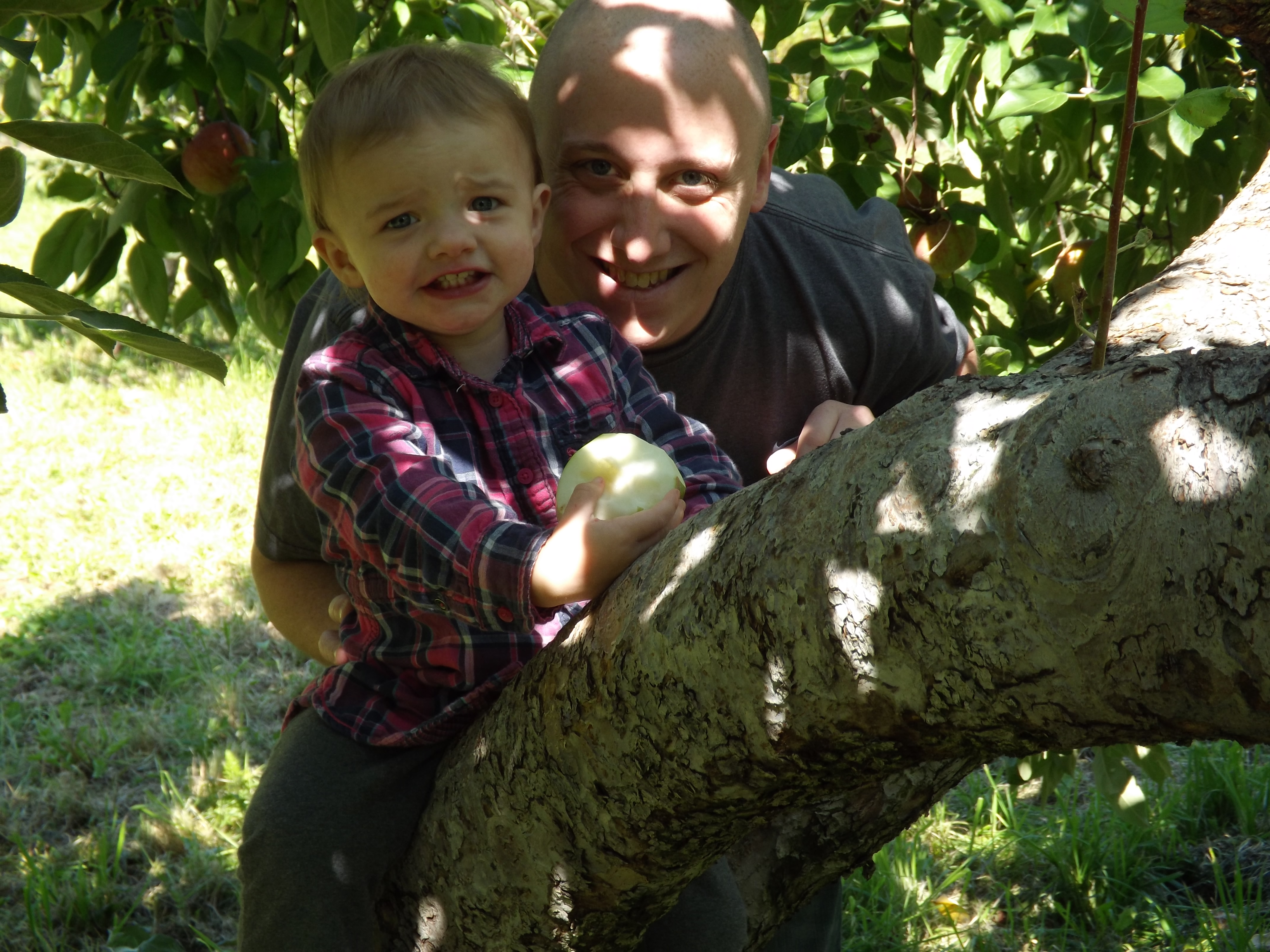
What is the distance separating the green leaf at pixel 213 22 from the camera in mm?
1968

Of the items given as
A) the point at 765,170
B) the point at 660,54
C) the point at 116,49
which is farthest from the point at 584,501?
the point at 116,49

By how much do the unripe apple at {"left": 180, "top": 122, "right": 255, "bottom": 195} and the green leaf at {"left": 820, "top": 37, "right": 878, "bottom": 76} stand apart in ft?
3.86

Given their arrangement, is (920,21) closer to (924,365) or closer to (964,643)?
(924,365)

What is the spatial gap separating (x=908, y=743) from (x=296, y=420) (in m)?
0.96

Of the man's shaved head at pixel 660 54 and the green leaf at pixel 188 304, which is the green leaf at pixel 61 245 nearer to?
the green leaf at pixel 188 304

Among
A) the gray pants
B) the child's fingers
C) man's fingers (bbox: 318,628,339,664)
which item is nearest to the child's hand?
the child's fingers

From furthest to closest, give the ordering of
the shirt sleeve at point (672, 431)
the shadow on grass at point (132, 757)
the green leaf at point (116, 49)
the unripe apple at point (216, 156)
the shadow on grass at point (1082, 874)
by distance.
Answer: the shadow on grass at point (132, 757), the shadow on grass at point (1082, 874), the unripe apple at point (216, 156), the green leaf at point (116, 49), the shirt sleeve at point (672, 431)

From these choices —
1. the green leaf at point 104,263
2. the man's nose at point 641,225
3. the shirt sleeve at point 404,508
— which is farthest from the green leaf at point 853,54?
the green leaf at point 104,263

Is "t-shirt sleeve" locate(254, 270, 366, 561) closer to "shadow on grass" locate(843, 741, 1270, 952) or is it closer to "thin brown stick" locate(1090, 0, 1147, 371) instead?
"thin brown stick" locate(1090, 0, 1147, 371)

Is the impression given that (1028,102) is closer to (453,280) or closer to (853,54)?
(853,54)

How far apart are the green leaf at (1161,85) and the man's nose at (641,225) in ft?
2.56

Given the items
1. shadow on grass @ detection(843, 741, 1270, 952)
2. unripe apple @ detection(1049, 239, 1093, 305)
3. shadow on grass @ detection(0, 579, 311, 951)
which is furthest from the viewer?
shadow on grass @ detection(0, 579, 311, 951)

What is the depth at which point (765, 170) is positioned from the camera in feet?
7.23

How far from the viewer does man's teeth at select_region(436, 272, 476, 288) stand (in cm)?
164
